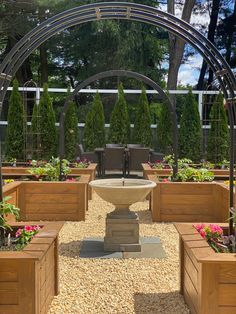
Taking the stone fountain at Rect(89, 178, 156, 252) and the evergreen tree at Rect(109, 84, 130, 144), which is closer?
the stone fountain at Rect(89, 178, 156, 252)

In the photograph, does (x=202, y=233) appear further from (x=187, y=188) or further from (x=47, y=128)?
(x=47, y=128)

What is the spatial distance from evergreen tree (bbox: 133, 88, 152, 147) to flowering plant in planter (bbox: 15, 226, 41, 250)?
32.5 feet

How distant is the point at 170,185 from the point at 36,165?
300 centimetres

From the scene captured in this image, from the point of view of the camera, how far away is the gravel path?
126 inches

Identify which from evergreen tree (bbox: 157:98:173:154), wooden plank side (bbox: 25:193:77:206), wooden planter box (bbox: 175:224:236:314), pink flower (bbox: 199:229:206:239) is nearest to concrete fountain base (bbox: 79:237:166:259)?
pink flower (bbox: 199:229:206:239)

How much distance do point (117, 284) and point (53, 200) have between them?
9.42 ft

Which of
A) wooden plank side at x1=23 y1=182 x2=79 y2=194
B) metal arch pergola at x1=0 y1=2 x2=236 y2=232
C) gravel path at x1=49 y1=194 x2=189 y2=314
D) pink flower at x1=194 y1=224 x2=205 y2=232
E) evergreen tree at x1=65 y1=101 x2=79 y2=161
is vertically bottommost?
gravel path at x1=49 y1=194 x2=189 y2=314

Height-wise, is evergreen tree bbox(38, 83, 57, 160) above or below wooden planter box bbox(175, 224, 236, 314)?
above

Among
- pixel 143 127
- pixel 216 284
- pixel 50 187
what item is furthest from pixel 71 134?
pixel 216 284

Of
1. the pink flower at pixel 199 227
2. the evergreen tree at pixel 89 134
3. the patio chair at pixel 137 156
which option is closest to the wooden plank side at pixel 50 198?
the pink flower at pixel 199 227

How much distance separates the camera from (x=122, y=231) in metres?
4.77

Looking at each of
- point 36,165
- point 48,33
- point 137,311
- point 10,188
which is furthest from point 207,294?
point 36,165

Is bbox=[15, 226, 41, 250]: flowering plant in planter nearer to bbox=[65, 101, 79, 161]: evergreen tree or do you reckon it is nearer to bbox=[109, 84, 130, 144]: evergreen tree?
bbox=[65, 101, 79, 161]: evergreen tree

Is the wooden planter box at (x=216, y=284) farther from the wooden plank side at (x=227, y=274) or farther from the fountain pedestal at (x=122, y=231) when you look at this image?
the fountain pedestal at (x=122, y=231)
